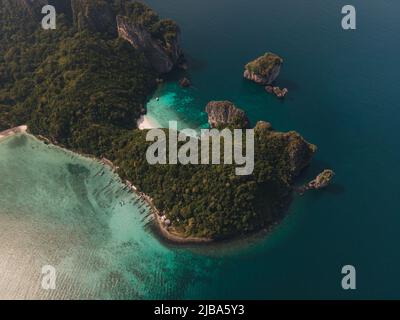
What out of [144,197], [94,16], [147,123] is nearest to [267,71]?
[147,123]

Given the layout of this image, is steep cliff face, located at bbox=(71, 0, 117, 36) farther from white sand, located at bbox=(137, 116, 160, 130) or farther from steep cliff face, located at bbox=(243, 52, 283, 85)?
steep cliff face, located at bbox=(243, 52, 283, 85)

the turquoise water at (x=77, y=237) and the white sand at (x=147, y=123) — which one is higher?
the white sand at (x=147, y=123)

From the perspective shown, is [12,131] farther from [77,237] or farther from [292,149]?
[292,149]

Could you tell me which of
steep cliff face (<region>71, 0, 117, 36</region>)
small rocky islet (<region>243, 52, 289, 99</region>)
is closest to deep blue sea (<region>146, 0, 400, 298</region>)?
small rocky islet (<region>243, 52, 289, 99</region>)

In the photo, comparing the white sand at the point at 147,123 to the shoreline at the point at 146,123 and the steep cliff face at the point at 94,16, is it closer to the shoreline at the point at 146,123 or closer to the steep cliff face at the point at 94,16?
the shoreline at the point at 146,123

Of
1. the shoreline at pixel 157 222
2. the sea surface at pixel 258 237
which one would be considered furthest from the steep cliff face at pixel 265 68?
the shoreline at pixel 157 222
